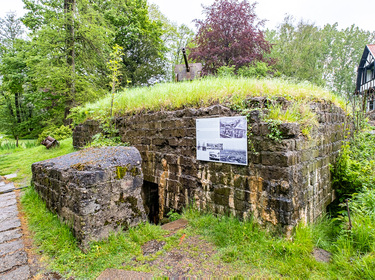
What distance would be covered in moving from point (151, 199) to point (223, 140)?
2.84 meters

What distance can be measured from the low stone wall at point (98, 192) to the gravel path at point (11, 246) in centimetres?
59

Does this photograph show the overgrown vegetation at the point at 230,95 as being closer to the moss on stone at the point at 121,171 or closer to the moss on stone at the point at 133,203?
the moss on stone at the point at 121,171

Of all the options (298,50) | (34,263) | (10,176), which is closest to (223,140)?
(34,263)

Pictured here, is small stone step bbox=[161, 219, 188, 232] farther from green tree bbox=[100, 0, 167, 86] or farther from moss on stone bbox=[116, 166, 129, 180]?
green tree bbox=[100, 0, 167, 86]

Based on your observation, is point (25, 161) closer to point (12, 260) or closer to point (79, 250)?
point (12, 260)

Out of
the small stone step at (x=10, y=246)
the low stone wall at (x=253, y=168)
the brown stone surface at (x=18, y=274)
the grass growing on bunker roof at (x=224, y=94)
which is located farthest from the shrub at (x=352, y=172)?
the small stone step at (x=10, y=246)

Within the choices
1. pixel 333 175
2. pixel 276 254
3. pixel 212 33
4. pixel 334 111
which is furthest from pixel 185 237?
pixel 212 33

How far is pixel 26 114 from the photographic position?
71.3 feet

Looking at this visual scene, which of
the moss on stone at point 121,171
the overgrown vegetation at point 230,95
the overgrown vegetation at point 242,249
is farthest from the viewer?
the overgrown vegetation at point 230,95

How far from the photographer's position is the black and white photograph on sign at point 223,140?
133 inches

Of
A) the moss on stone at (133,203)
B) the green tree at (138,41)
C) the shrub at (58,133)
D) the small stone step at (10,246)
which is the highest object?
the green tree at (138,41)

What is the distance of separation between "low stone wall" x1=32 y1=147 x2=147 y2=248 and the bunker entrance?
2054mm

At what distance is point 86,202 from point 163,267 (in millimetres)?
1268

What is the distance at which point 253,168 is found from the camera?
10.7 ft
